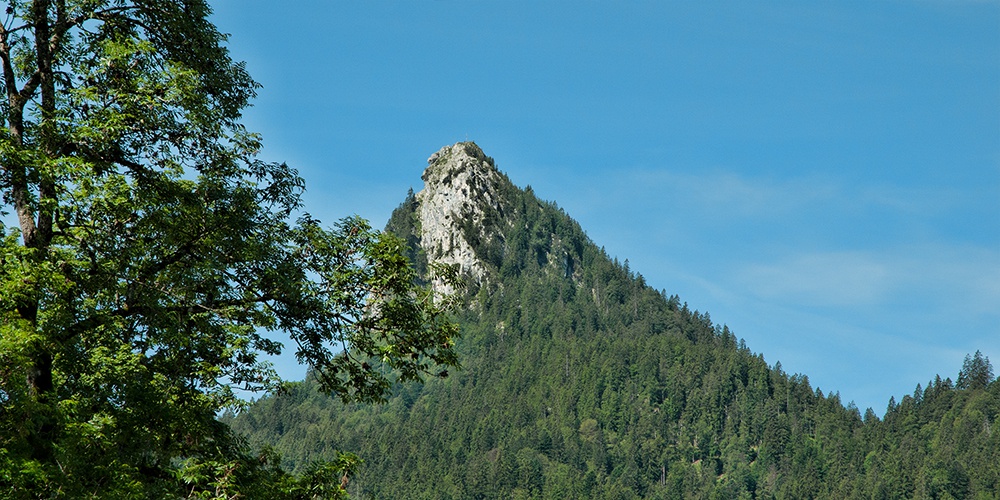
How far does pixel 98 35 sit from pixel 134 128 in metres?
2.43

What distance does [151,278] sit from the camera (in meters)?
22.6

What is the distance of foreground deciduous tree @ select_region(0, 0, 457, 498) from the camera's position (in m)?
20.5

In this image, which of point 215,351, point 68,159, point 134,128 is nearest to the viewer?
point 68,159

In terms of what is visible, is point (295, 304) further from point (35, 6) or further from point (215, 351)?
point (35, 6)

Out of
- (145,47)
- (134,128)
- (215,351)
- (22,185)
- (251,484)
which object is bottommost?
(251,484)

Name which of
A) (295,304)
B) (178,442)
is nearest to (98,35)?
(295,304)

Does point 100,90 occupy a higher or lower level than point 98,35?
lower

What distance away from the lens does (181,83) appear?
22531 millimetres

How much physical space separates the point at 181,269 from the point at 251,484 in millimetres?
4246

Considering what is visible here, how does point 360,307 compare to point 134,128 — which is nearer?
point 134,128

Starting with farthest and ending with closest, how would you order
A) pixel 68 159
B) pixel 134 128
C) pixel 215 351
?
1. pixel 215 351
2. pixel 134 128
3. pixel 68 159

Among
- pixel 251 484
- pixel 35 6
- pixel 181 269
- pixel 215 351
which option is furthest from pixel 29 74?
pixel 251 484

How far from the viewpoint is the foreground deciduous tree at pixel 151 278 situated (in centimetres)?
2055

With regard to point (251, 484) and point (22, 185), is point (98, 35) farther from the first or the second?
point (251, 484)
